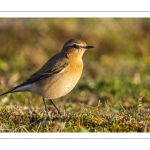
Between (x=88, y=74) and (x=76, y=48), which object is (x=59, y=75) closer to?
(x=76, y=48)

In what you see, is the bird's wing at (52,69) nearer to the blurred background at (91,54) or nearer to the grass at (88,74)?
the grass at (88,74)

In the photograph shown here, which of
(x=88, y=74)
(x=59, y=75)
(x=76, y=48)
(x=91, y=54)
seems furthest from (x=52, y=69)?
(x=91, y=54)

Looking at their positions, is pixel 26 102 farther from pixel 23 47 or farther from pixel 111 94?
pixel 23 47

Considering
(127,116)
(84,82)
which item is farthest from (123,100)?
(127,116)

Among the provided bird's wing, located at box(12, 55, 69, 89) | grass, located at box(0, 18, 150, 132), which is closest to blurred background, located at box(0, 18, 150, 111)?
grass, located at box(0, 18, 150, 132)

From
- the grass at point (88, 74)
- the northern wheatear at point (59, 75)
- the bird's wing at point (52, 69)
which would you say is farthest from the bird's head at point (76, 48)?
the grass at point (88, 74)
